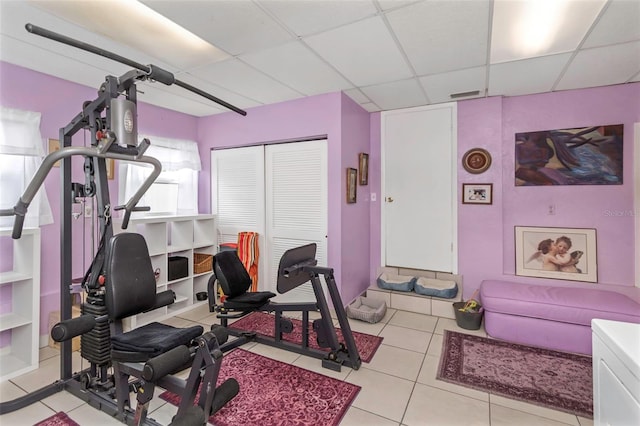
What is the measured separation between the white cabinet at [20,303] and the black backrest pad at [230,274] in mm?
1445

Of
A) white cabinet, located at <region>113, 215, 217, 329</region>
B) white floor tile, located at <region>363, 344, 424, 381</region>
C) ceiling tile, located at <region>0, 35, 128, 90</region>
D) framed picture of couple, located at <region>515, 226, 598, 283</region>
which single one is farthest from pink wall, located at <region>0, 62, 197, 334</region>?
framed picture of couple, located at <region>515, 226, 598, 283</region>

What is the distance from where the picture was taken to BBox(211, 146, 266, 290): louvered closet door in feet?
13.9

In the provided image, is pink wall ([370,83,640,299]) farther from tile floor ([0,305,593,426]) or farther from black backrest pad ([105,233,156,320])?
black backrest pad ([105,233,156,320])

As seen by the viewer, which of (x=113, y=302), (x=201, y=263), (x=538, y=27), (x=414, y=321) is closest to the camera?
(x=113, y=302)

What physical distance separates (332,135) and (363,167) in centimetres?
77

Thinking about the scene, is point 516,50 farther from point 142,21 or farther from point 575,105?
point 142,21

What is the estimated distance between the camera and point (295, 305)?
280 cm

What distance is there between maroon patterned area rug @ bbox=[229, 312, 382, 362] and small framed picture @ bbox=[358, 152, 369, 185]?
199 centimetres

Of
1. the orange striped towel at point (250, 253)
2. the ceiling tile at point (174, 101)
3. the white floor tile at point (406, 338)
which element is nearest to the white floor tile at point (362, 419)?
the white floor tile at point (406, 338)

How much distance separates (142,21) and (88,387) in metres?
2.60

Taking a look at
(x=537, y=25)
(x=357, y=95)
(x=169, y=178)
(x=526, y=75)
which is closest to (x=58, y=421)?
(x=169, y=178)

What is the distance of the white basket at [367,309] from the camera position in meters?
3.50

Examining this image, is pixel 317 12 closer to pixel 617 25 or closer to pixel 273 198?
pixel 617 25

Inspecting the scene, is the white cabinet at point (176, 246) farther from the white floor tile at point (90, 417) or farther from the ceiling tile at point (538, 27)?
the ceiling tile at point (538, 27)
